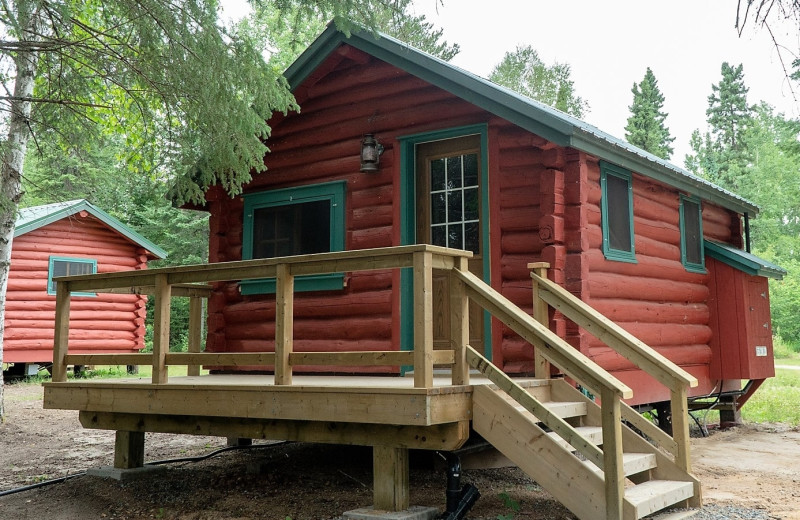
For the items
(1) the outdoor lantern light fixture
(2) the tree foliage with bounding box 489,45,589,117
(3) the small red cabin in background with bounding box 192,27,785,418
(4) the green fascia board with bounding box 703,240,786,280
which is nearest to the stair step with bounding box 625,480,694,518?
(3) the small red cabin in background with bounding box 192,27,785,418

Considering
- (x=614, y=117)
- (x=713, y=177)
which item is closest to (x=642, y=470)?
(x=713, y=177)

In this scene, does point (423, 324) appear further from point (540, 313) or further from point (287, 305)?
point (540, 313)

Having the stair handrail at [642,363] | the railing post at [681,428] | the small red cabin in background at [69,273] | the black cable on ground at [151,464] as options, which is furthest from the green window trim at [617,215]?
the small red cabin in background at [69,273]

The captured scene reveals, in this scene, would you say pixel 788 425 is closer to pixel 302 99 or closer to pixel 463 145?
pixel 463 145

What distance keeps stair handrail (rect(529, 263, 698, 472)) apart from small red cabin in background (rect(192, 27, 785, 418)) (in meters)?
0.43

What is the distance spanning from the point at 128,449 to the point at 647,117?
115 feet

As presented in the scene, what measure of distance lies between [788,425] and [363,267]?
8801 millimetres

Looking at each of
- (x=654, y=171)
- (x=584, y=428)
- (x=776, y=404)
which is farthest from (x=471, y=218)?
(x=776, y=404)

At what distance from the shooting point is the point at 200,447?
31.3ft

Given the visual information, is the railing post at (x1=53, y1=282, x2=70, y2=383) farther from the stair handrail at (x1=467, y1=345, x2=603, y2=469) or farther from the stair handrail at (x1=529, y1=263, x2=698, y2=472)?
the stair handrail at (x1=529, y1=263, x2=698, y2=472)

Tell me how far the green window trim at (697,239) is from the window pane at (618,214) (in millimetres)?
1717

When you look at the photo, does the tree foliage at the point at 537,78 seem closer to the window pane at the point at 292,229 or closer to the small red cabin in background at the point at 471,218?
the small red cabin in background at the point at 471,218

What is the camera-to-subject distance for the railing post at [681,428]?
5574 mm

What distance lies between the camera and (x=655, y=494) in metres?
4.99
